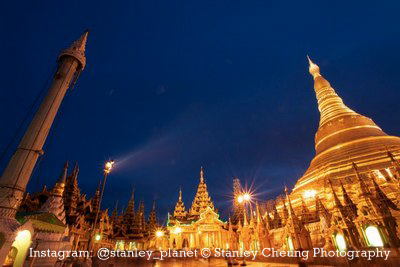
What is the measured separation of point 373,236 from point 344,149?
60.1ft

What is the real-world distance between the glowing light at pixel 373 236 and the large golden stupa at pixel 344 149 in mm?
10170

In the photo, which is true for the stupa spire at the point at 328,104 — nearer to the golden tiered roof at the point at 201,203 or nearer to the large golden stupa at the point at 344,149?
the large golden stupa at the point at 344,149

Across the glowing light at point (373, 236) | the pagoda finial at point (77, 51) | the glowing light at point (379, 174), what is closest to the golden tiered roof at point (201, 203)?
the glowing light at point (379, 174)

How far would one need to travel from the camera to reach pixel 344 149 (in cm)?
2769

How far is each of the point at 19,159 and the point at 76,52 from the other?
7539mm

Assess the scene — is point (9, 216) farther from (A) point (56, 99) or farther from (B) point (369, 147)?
(B) point (369, 147)

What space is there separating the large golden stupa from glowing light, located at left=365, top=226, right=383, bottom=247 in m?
10.2

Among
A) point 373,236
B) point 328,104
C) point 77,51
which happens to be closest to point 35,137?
point 77,51

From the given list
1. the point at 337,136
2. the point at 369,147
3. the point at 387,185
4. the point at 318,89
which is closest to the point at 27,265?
the point at 387,185

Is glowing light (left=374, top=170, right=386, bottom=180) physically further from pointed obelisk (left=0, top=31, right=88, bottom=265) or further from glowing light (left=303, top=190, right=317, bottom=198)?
pointed obelisk (left=0, top=31, right=88, bottom=265)

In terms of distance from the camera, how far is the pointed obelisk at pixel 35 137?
8603mm

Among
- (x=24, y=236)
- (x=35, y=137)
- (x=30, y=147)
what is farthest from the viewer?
(x=24, y=236)

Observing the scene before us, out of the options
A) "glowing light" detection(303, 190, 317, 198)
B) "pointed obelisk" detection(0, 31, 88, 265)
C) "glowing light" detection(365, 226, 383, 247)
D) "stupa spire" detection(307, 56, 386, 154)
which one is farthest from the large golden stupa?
"pointed obelisk" detection(0, 31, 88, 265)

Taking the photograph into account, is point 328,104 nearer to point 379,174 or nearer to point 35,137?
point 379,174
